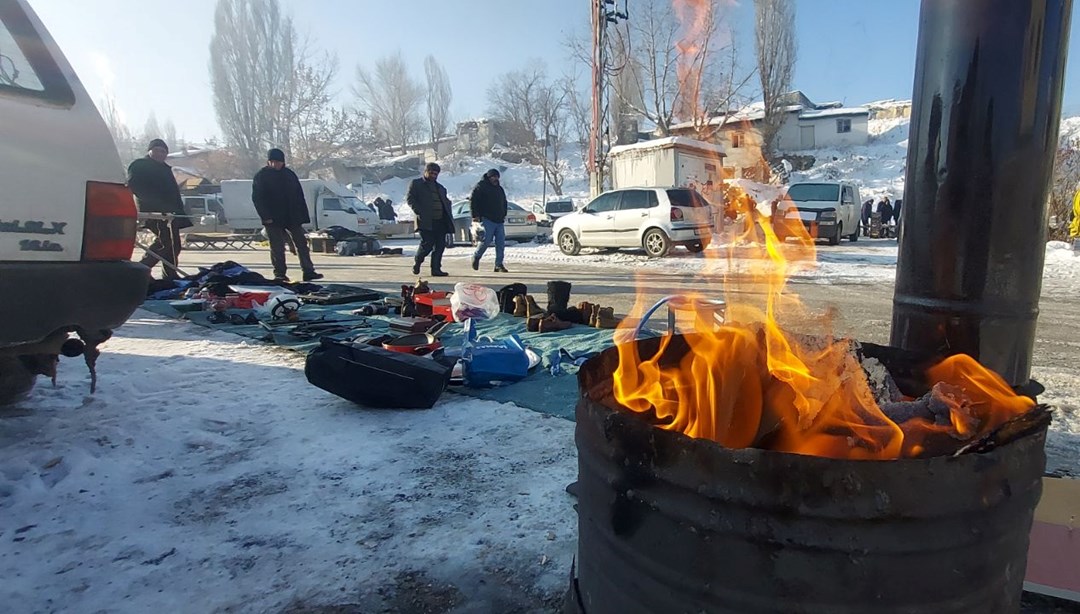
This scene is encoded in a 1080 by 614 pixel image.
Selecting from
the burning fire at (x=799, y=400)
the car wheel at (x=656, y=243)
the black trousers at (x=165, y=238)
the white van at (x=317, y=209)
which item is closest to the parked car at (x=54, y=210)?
the burning fire at (x=799, y=400)

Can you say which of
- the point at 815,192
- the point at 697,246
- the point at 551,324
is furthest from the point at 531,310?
the point at 815,192

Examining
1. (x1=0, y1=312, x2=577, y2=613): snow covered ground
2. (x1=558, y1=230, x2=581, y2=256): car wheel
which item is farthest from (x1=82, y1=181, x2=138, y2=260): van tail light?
(x1=558, y1=230, x2=581, y2=256): car wheel

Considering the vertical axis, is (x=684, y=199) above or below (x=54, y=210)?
above

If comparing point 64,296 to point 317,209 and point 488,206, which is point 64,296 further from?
point 317,209

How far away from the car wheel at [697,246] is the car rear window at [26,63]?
12.6 m

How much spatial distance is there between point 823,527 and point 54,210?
3082 millimetres

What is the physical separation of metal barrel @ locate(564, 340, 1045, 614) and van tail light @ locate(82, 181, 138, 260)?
272 centimetres

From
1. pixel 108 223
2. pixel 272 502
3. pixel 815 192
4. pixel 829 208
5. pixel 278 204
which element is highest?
pixel 815 192

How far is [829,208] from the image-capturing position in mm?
17328

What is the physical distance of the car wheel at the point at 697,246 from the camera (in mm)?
13859

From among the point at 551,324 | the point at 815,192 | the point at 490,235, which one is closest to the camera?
the point at 551,324

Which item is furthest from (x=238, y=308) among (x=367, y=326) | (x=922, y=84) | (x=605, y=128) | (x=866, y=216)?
(x=866, y=216)

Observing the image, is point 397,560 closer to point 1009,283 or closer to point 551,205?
point 1009,283

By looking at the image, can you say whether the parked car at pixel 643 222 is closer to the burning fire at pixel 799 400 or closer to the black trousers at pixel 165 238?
the black trousers at pixel 165 238
